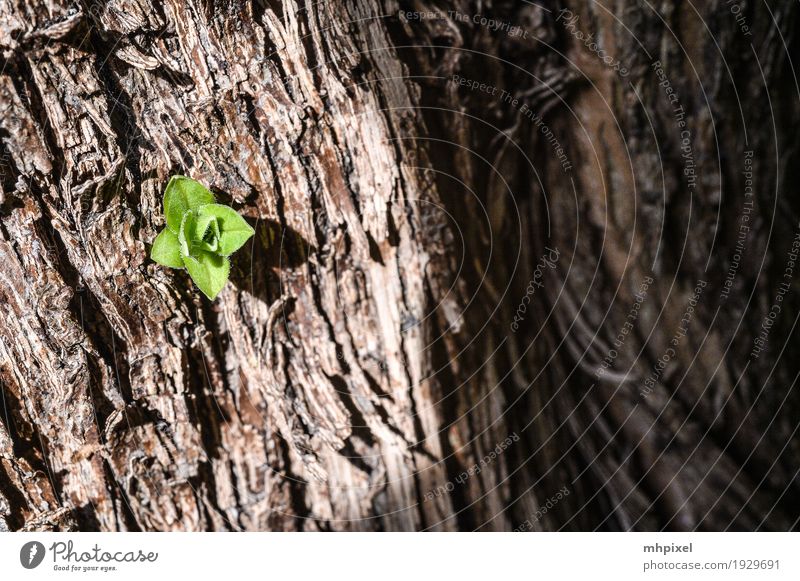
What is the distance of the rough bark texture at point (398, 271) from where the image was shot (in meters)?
0.55

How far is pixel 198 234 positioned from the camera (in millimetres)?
543

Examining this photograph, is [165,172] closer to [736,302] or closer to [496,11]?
[496,11]

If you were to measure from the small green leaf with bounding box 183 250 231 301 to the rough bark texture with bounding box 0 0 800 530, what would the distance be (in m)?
0.04

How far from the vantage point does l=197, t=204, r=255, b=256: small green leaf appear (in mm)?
547

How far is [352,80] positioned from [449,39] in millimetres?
125

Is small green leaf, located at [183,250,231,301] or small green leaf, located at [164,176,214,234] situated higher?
small green leaf, located at [164,176,214,234]

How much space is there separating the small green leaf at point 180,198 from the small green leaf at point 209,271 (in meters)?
0.04
